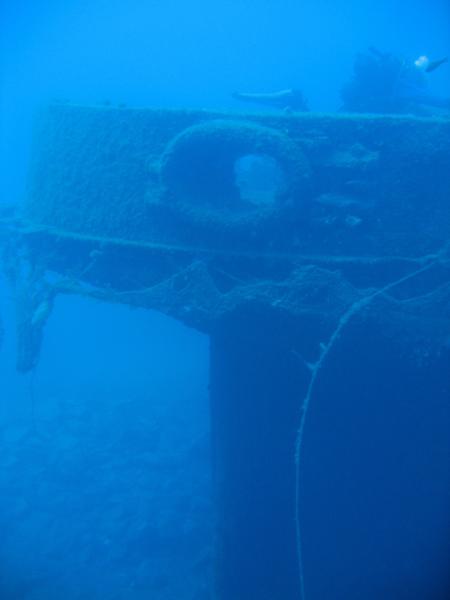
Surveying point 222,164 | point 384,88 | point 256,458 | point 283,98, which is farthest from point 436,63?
point 256,458

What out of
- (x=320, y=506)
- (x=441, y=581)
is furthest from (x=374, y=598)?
(x=320, y=506)

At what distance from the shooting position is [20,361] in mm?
5539

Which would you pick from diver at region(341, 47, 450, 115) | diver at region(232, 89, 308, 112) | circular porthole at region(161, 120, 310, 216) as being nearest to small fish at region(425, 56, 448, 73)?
diver at region(341, 47, 450, 115)

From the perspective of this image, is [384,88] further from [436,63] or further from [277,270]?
[277,270]

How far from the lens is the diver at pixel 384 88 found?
5996mm

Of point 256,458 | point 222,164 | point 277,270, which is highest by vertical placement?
point 222,164

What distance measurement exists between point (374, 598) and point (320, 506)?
895mm

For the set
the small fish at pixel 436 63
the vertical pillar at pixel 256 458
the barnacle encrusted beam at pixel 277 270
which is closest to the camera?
the barnacle encrusted beam at pixel 277 270

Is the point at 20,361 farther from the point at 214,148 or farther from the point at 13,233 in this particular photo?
the point at 214,148

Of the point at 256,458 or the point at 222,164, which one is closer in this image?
the point at 256,458

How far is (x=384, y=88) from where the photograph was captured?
606 centimetres

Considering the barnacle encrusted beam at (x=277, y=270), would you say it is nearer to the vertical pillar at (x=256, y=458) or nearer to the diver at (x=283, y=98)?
the vertical pillar at (x=256, y=458)

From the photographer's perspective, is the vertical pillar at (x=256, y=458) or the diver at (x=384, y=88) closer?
the vertical pillar at (x=256, y=458)

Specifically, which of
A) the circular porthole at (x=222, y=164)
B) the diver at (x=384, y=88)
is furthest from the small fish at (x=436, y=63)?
the circular porthole at (x=222, y=164)
